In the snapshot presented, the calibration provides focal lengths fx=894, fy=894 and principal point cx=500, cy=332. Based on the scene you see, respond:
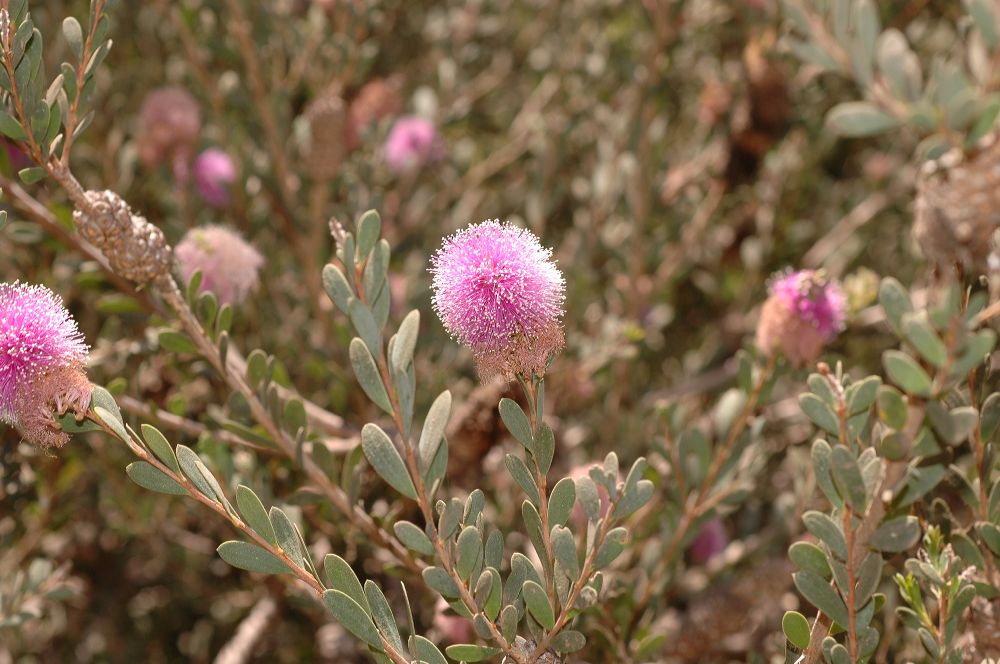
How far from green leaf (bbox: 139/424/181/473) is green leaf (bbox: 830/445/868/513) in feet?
1.96

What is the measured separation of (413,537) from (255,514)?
15 cm

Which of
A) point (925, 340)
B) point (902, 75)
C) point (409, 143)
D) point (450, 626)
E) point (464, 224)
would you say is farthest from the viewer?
point (464, 224)

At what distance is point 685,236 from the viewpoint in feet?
6.79

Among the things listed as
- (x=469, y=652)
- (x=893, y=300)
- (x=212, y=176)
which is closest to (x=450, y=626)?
(x=469, y=652)

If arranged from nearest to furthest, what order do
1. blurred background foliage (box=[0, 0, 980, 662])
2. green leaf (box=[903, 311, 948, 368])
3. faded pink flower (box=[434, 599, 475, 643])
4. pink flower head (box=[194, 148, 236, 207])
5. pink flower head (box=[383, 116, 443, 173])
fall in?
green leaf (box=[903, 311, 948, 368]) < faded pink flower (box=[434, 599, 475, 643]) < blurred background foliage (box=[0, 0, 980, 662]) < pink flower head (box=[194, 148, 236, 207]) < pink flower head (box=[383, 116, 443, 173])

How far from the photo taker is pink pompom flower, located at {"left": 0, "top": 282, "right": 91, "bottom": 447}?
841 millimetres

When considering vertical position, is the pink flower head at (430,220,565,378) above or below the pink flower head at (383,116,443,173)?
below

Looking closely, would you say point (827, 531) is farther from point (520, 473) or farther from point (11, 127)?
point (11, 127)

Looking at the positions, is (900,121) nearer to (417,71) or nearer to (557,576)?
(557,576)

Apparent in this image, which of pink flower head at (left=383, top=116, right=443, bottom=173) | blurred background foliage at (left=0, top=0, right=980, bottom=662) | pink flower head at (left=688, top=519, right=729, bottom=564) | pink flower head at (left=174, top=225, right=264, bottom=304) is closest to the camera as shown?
pink flower head at (left=174, top=225, right=264, bottom=304)

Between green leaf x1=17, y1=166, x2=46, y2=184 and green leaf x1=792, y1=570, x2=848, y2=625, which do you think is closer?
green leaf x1=792, y1=570, x2=848, y2=625

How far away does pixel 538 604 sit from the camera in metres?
0.81

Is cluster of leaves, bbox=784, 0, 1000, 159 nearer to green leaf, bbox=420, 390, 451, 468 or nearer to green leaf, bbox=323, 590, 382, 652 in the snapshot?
green leaf, bbox=420, 390, 451, 468

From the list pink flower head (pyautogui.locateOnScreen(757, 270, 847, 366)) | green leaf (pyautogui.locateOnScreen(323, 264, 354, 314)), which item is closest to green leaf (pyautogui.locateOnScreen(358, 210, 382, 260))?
green leaf (pyautogui.locateOnScreen(323, 264, 354, 314))
